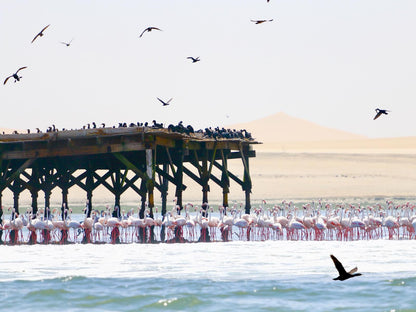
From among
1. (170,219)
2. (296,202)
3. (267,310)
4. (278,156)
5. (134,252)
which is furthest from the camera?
(278,156)

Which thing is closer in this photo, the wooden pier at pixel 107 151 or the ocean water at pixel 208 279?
the ocean water at pixel 208 279

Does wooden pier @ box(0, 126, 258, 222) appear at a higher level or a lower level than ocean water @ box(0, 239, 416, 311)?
higher

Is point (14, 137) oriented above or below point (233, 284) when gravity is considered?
above

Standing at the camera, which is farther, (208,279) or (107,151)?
(107,151)

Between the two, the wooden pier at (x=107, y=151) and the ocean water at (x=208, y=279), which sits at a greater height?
the wooden pier at (x=107, y=151)

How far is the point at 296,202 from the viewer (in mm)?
87062

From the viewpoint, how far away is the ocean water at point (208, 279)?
2144 cm

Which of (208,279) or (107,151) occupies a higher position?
(107,151)

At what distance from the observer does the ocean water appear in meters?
21.4

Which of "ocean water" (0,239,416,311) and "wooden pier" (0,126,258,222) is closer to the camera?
"ocean water" (0,239,416,311)

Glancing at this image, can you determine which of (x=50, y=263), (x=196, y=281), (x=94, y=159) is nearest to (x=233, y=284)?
(x=196, y=281)

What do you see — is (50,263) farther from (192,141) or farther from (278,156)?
(278,156)

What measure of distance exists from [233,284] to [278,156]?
10285 cm

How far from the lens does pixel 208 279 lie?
24.8 metres
